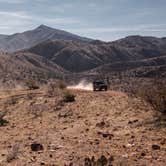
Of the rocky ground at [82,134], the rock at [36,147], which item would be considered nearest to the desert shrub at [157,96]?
the rocky ground at [82,134]

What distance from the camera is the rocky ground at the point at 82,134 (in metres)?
11.2

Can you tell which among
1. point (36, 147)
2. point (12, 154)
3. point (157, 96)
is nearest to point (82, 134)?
point (36, 147)

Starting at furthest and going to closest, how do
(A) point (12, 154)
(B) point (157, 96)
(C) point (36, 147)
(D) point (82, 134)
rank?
1. (B) point (157, 96)
2. (D) point (82, 134)
3. (C) point (36, 147)
4. (A) point (12, 154)

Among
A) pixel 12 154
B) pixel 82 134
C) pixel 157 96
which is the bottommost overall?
pixel 12 154

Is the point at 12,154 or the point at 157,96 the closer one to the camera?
the point at 12,154

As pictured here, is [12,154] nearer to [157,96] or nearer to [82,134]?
[82,134]

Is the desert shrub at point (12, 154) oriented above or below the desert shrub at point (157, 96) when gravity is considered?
below

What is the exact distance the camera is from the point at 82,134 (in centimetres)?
1433

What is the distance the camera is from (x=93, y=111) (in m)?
19.3

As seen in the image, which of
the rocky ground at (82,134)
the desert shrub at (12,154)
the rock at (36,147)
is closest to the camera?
the rocky ground at (82,134)

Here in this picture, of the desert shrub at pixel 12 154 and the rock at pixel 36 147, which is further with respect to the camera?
the rock at pixel 36 147

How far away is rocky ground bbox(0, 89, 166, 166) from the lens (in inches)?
440

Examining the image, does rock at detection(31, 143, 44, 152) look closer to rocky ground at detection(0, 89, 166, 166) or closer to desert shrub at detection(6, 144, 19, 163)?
rocky ground at detection(0, 89, 166, 166)

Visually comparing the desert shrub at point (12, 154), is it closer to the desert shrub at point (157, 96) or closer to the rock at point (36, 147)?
the rock at point (36, 147)
